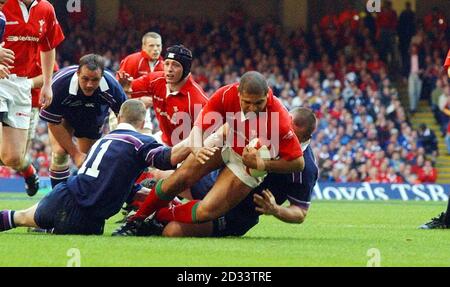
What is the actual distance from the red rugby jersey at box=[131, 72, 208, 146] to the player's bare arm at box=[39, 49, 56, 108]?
4.61 feet

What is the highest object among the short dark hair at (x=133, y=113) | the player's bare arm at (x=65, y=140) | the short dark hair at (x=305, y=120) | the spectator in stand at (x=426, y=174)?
the short dark hair at (x=133, y=113)

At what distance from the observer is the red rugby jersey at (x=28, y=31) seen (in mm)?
A: 12148

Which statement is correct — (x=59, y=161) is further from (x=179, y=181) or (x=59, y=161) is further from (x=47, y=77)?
(x=179, y=181)

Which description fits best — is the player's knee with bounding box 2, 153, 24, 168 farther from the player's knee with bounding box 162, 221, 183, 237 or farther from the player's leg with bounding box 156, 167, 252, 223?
the player's leg with bounding box 156, 167, 252, 223

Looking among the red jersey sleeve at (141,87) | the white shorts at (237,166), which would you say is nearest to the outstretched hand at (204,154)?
the white shorts at (237,166)

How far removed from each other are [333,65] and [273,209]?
21.7m

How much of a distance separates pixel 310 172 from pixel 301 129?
0.42 metres

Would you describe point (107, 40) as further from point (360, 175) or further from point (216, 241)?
point (216, 241)

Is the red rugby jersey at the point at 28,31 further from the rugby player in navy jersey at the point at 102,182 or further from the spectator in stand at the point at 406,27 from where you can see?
the spectator in stand at the point at 406,27

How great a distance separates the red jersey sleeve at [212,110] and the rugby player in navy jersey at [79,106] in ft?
7.53

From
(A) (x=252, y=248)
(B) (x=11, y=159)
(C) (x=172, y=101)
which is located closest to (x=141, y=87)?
(C) (x=172, y=101)

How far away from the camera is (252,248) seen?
927cm

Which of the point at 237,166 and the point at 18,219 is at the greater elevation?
the point at 237,166

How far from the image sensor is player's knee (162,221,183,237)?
34.0 feet
